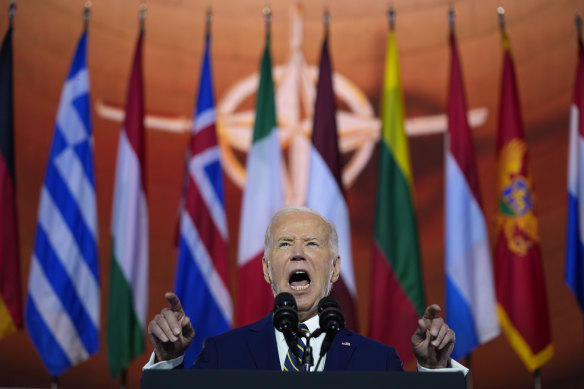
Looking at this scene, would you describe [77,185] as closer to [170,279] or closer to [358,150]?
[170,279]

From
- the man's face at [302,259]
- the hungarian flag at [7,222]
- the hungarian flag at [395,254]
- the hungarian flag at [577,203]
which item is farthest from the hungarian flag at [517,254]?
the hungarian flag at [7,222]

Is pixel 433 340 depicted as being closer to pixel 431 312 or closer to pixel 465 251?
pixel 431 312

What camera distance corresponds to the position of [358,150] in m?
7.19

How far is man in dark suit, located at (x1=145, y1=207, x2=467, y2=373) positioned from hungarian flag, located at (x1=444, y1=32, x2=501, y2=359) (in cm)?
319

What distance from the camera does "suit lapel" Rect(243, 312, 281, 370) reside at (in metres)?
2.03

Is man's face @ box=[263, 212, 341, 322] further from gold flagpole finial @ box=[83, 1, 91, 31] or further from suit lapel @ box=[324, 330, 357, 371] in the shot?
gold flagpole finial @ box=[83, 1, 91, 31]

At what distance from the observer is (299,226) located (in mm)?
2236

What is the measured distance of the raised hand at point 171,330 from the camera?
1808 millimetres

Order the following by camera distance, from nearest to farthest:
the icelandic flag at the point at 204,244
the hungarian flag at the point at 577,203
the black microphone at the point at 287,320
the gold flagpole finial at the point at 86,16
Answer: the black microphone at the point at 287,320 → the hungarian flag at the point at 577,203 → the icelandic flag at the point at 204,244 → the gold flagpole finial at the point at 86,16

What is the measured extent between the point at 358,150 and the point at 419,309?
7.81 feet

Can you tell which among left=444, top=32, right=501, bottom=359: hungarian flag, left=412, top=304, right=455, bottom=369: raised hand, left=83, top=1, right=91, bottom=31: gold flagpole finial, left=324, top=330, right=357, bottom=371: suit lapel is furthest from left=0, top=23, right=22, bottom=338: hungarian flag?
left=412, top=304, right=455, bottom=369: raised hand

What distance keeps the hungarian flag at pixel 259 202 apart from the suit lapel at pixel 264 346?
121 inches

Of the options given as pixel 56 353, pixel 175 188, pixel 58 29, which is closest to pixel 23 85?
pixel 58 29

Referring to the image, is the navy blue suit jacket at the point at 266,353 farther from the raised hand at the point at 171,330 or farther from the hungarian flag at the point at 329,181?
the hungarian flag at the point at 329,181
